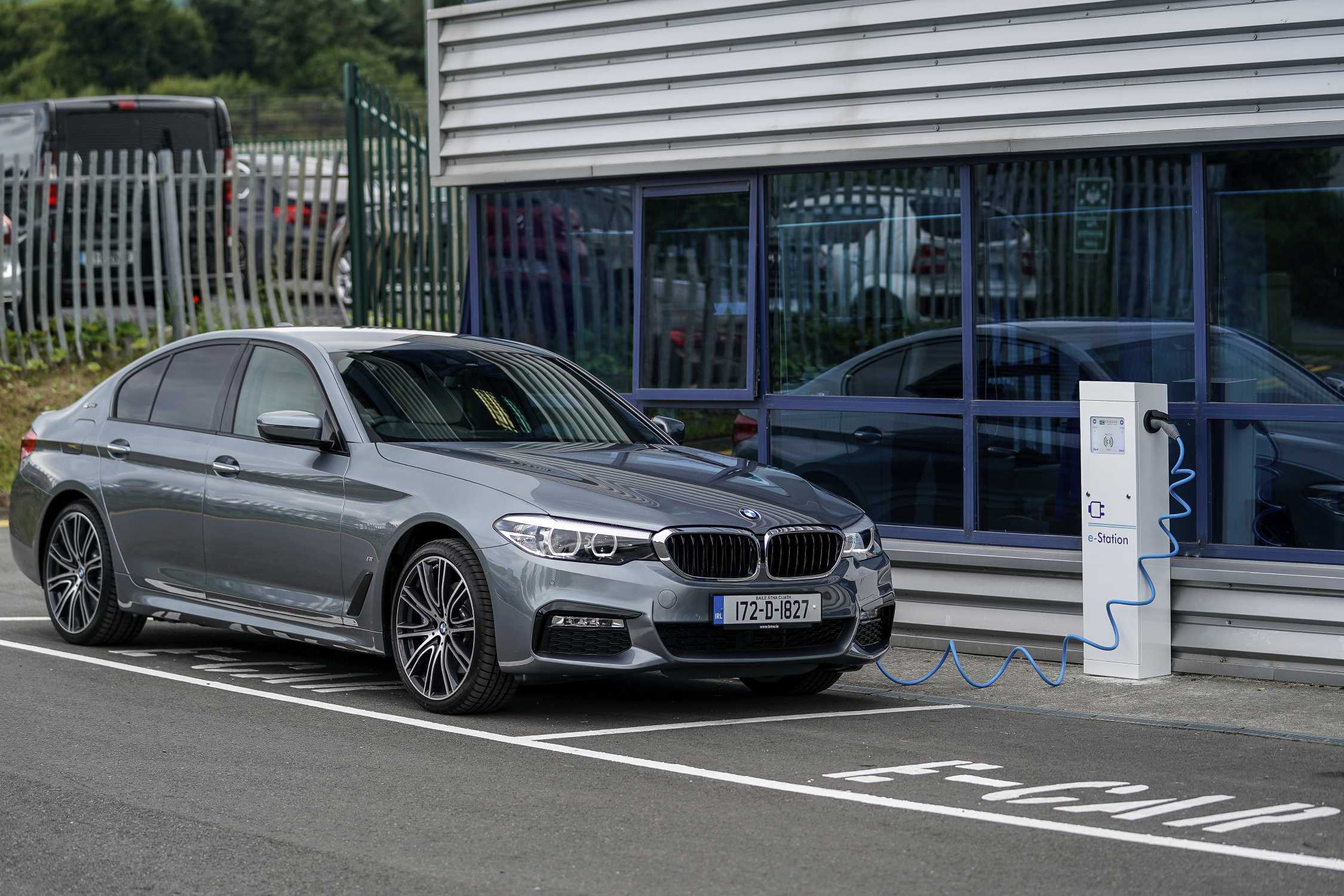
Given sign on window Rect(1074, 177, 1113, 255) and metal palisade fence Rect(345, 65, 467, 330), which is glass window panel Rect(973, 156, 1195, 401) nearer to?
Answer: sign on window Rect(1074, 177, 1113, 255)

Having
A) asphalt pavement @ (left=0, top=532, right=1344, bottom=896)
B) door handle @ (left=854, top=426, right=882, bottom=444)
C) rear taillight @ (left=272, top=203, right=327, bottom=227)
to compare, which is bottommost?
asphalt pavement @ (left=0, top=532, right=1344, bottom=896)

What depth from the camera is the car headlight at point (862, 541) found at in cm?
781

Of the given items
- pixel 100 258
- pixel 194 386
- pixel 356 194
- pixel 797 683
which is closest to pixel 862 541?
pixel 797 683

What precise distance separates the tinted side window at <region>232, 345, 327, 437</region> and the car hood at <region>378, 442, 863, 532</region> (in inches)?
27.0

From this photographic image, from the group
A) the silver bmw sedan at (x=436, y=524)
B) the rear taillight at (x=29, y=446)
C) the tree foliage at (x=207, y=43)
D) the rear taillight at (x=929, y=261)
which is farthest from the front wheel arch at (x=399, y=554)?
the tree foliage at (x=207, y=43)

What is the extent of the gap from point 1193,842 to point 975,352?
179 inches

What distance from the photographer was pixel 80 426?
Answer: 9.52 m

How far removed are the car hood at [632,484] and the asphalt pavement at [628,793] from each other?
0.83m

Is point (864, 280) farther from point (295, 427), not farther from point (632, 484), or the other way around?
point (295, 427)

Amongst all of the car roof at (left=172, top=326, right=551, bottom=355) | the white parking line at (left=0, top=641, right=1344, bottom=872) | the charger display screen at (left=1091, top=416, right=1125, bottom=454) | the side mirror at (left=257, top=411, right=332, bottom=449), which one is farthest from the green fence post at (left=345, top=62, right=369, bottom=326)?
the charger display screen at (left=1091, top=416, right=1125, bottom=454)

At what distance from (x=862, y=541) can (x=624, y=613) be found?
1220 mm

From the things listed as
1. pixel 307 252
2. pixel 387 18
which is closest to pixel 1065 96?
pixel 307 252

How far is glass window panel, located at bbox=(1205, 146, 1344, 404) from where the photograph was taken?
8.83m

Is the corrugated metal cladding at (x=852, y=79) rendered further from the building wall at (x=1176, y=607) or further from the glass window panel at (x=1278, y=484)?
the building wall at (x=1176, y=607)
